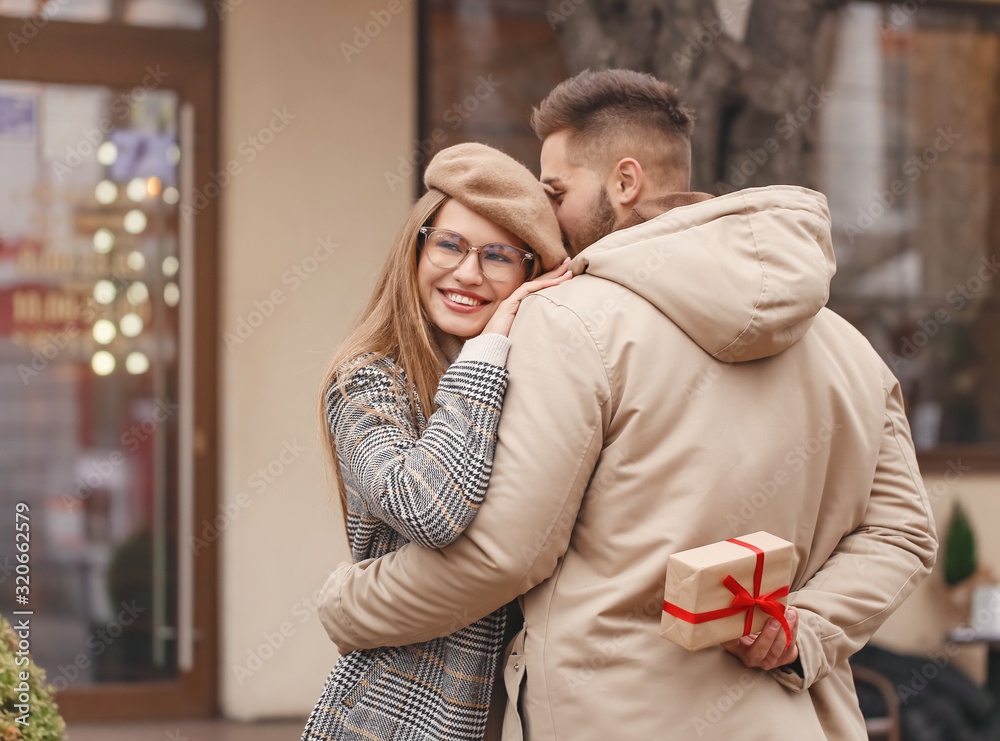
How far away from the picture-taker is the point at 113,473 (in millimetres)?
4602

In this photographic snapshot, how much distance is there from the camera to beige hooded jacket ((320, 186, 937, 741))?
4.70ft

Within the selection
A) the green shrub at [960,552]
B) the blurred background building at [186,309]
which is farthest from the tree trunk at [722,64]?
the green shrub at [960,552]

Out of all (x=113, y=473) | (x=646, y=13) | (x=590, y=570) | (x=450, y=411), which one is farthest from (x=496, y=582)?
(x=113, y=473)

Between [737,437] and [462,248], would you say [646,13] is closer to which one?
[462,248]

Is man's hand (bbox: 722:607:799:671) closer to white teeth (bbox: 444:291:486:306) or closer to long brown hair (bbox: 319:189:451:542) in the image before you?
long brown hair (bbox: 319:189:451:542)

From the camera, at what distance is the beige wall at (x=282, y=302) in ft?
14.9

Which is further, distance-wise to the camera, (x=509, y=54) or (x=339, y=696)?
(x=509, y=54)

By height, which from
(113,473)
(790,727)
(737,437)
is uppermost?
(737,437)

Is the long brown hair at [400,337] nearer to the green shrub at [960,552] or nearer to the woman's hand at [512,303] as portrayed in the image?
the woman's hand at [512,303]

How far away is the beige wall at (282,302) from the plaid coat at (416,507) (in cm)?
289

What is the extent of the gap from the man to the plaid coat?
51 millimetres

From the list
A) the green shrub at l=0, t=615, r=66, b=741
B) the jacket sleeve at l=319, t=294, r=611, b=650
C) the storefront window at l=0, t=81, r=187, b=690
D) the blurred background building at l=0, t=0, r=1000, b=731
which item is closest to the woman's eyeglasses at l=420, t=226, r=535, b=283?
the jacket sleeve at l=319, t=294, r=611, b=650

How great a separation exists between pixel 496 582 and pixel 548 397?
0.30m

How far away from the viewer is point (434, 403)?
171 centimetres
